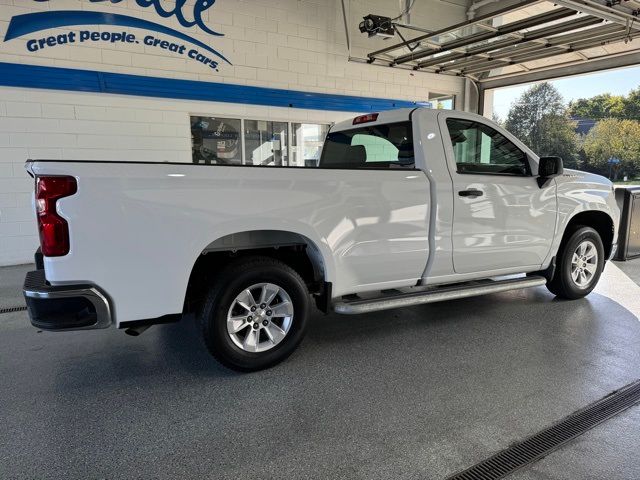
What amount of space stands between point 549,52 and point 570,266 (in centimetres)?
558

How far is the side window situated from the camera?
394 cm

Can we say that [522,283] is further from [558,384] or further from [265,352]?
[265,352]

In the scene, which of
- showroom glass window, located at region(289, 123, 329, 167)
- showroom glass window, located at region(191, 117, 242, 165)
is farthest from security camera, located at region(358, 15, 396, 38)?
showroom glass window, located at region(191, 117, 242, 165)

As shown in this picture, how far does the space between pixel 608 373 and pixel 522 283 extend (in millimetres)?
1242

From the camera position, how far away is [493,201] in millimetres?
3967

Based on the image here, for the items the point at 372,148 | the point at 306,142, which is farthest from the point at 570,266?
the point at 306,142

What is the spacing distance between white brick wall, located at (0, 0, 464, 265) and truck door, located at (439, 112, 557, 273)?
17.4ft

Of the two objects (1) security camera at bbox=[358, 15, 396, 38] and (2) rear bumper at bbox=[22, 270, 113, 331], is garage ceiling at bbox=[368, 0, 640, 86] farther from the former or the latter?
(2) rear bumper at bbox=[22, 270, 113, 331]

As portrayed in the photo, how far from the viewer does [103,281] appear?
260 centimetres

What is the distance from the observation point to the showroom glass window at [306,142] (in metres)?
9.14

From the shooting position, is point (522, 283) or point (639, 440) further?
point (522, 283)

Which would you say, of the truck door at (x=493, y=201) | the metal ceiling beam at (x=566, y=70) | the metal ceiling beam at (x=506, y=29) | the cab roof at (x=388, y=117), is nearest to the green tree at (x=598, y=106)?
the metal ceiling beam at (x=566, y=70)

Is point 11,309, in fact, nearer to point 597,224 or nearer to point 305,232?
point 305,232

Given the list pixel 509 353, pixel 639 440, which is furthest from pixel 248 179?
pixel 639 440
